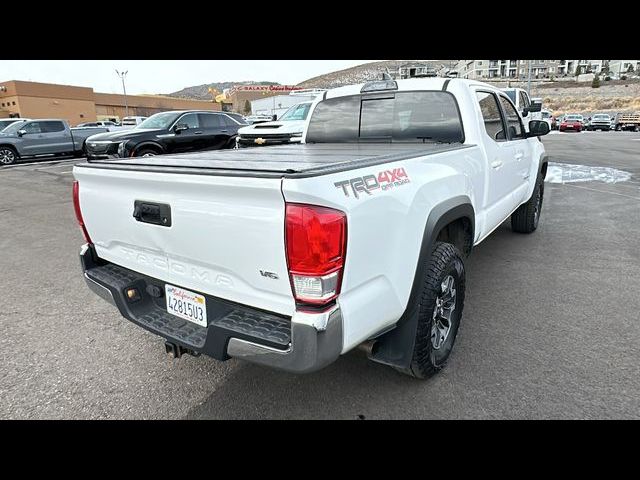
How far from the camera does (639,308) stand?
3.68 m

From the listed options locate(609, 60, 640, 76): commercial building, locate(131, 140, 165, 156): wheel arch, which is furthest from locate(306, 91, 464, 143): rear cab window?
locate(609, 60, 640, 76): commercial building

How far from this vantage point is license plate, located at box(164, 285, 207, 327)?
2223 mm

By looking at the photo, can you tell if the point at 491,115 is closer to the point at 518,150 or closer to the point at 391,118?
the point at 518,150

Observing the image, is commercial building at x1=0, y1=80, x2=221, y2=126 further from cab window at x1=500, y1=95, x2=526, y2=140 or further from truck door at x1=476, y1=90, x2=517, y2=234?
truck door at x1=476, y1=90, x2=517, y2=234

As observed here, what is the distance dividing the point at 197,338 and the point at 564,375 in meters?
2.31

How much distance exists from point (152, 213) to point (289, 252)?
90 centimetres

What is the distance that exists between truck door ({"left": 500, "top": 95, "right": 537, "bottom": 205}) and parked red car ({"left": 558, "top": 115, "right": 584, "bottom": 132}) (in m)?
34.5

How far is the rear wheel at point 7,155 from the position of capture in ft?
53.2

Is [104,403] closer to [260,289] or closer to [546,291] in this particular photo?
[260,289]

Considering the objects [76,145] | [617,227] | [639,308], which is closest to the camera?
[639,308]

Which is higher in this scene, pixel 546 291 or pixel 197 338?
pixel 197 338

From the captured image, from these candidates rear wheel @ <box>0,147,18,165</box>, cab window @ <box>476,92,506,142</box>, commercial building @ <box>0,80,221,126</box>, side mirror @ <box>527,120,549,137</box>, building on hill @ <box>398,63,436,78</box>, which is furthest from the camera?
commercial building @ <box>0,80,221,126</box>

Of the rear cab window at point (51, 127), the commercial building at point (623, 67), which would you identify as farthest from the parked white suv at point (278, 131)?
the commercial building at point (623, 67)
